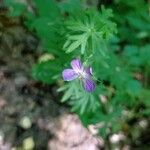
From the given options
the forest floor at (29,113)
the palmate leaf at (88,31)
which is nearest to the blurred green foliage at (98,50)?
the palmate leaf at (88,31)

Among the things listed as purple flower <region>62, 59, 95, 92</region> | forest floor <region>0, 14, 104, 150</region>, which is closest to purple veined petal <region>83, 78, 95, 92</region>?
purple flower <region>62, 59, 95, 92</region>

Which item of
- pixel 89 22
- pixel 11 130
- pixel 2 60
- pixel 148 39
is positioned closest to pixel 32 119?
pixel 11 130

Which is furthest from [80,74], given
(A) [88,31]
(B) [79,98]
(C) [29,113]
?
(C) [29,113]

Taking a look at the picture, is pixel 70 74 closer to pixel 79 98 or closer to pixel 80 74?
pixel 80 74

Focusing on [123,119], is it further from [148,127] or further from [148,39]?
[148,39]

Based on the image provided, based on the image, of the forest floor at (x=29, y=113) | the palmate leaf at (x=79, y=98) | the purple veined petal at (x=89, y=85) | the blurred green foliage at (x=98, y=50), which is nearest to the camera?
the purple veined petal at (x=89, y=85)

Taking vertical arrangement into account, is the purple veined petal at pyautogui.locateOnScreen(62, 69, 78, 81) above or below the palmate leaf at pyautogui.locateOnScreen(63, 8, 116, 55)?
below

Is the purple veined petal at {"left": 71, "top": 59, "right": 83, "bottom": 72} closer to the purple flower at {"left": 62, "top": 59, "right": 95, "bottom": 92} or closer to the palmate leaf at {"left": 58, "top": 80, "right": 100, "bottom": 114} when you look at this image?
the purple flower at {"left": 62, "top": 59, "right": 95, "bottom": 92}

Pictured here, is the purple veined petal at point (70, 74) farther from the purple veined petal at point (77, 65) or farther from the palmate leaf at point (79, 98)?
the palmate leaf at point (79, 98)
